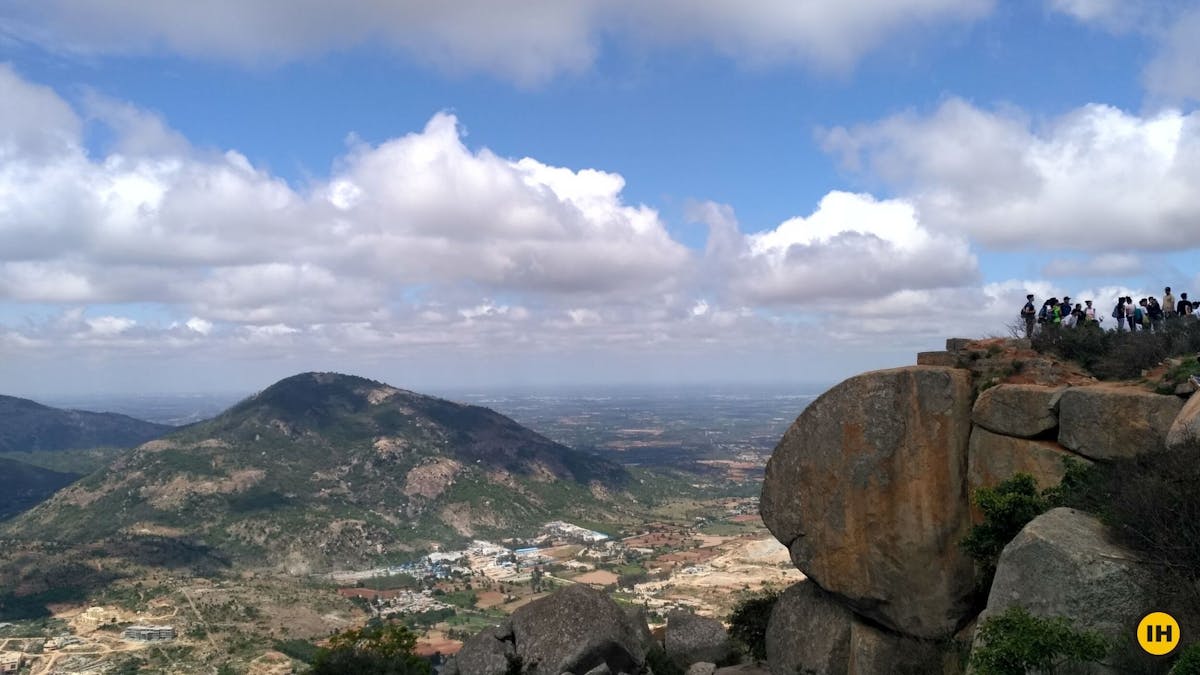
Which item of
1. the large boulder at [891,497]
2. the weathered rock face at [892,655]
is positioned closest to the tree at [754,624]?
the weathered rock face at [892,655]

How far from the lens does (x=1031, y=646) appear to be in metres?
13.7

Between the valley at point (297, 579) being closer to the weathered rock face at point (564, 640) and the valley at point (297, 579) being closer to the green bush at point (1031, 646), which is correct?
the weathered rock face at point (564, 640)

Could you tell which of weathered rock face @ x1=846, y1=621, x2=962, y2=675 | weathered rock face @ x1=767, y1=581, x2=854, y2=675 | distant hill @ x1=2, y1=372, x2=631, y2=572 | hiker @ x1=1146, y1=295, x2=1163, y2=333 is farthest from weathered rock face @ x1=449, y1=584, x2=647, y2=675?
distant hill @ x1=2, y1=372, x2=631, y2=572

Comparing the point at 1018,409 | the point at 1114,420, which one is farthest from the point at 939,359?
the point at 1114,420

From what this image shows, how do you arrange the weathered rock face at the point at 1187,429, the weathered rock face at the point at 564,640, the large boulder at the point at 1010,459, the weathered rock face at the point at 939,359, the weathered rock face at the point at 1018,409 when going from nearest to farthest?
1. the weathered rock face at the point at 1187,429
2. the large boulder at the point at 1010,459
3. the weathered rock face at the point at 1018,409
4. the weathered rock face at the point at 939,359
5. the weathered rock face at the point at 564,640

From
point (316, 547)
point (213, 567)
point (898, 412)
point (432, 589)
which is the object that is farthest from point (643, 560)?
point (898, 412)

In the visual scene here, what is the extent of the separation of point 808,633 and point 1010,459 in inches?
396

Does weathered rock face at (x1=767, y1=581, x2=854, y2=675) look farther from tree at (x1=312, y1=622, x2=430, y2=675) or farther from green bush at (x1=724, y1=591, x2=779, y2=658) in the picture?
tree at (x1=312, y1=622, x2=430, y2=675)

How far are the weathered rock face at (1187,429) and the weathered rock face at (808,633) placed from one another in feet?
40.3

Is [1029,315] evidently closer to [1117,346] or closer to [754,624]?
[1117,346]

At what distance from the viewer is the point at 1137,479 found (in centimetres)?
1611

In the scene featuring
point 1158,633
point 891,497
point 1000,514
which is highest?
point 1000,514

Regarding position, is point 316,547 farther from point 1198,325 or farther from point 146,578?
point 1198,325

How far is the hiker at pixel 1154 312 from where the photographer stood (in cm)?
2628
